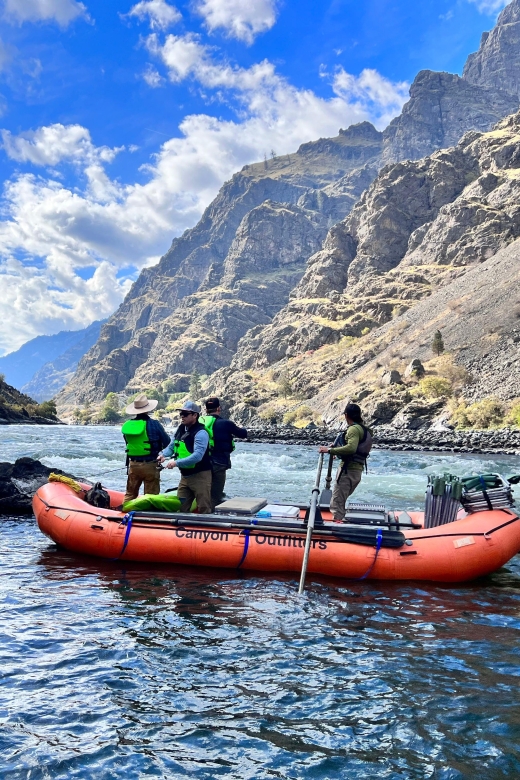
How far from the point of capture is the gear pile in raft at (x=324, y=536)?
27.7ft

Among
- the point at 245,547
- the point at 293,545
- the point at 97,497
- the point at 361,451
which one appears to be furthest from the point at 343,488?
the point at 97,497

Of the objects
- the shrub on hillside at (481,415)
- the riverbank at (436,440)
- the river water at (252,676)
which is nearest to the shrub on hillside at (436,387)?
the shrub on hillside at (481,415)

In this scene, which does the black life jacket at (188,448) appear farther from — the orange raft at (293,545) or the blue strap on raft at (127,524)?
the blue strap on raft at (127,524)

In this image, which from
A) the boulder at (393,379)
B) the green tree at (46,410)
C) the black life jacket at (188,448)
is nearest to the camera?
the black life jacket at (188,448)

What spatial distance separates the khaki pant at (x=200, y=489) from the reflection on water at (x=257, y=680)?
1.85 m

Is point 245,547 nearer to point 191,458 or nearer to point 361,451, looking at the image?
point 191,458

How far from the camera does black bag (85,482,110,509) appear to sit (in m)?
11.3

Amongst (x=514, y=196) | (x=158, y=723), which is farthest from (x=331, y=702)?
(x=514, y=196)

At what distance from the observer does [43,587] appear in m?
7.83

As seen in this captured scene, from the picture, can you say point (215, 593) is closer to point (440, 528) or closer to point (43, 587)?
point (43, 587)

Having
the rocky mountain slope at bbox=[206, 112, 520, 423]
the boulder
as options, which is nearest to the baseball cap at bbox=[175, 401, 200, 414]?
the rocky mountain slope at bbox=[206, 112, 520, 423]

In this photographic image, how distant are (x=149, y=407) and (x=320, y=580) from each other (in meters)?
4.62

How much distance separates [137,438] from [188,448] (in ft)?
4.51

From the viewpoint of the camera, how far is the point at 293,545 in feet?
29.0
